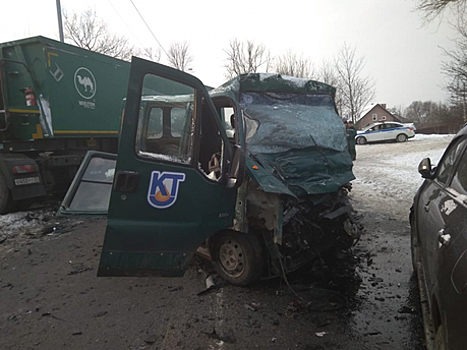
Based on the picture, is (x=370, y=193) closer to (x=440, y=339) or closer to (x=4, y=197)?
A: (x=440, y=339)

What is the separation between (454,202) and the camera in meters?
2.22

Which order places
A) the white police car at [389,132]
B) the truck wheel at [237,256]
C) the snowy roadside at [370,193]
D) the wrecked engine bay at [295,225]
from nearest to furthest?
the wrecked engine bay at [295,225], the truck wheel at [237,256], the snowy roadside at [370,193], the white police car at [389,132]

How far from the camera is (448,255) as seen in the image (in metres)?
1.78

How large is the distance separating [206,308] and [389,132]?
2485 centimetres

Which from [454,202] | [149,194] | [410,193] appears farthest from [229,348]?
[410,193]

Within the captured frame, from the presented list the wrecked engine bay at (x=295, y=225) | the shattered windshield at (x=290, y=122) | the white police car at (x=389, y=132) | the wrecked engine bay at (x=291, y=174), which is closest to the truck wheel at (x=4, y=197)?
the wrecked engine bay at (x=291, y=174)

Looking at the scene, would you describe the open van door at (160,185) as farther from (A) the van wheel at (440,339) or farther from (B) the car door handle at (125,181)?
(A) the van wheel at (440,339)

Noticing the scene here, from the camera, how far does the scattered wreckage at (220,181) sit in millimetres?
2621

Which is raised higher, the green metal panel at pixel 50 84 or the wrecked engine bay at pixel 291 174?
the green metal panel at pixel 50 84

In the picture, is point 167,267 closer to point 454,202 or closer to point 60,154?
point 454,202

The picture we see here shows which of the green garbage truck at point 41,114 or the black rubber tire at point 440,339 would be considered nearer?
the black rubber tire at point 440,339

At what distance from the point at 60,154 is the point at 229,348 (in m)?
6.42

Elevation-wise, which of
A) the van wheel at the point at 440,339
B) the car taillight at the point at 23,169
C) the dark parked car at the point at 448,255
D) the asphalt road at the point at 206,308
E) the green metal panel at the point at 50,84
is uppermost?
the green metal panel at the point at 50,84

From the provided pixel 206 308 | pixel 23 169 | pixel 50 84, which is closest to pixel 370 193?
pixel 206 308
